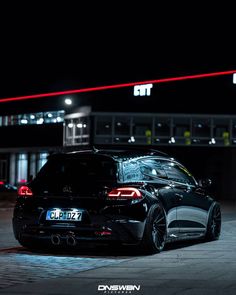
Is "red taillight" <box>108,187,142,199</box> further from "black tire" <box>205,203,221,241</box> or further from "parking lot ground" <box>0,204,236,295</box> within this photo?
"black tire" <box>205,203,221,241</box>

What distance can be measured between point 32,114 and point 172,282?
49.1 m

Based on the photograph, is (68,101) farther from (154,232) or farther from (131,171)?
(154,232)

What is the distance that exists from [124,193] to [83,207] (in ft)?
1.95

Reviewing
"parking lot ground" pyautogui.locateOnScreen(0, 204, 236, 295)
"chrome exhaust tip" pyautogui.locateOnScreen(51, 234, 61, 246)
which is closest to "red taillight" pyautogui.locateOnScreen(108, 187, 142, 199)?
"parking lot ground" pyautogui.locateOnScreen(0, 204, 236, 295)

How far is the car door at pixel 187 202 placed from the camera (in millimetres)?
11385

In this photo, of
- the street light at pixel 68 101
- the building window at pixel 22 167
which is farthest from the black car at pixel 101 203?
the building window at pixel 22 167

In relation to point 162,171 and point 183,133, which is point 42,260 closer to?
point 162,171

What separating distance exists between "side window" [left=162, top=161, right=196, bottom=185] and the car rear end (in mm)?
1349

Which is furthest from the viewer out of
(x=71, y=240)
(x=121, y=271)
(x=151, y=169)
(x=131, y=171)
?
(x=151, y=169)

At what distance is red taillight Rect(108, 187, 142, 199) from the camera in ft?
33.0

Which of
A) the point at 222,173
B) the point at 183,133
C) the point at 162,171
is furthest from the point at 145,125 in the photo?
the point at 162,171

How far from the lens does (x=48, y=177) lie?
10656 millimetres

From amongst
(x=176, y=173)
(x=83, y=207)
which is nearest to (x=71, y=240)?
(x=83, y=207)

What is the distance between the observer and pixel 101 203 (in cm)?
1004
